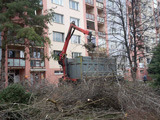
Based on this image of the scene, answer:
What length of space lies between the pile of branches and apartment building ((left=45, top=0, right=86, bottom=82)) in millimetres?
16489

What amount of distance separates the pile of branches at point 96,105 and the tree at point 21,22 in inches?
300

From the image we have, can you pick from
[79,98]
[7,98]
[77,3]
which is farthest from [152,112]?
[77,3]

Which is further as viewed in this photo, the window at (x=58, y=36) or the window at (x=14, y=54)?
the window at (x=58, y=36)

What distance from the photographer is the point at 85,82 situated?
657 cm

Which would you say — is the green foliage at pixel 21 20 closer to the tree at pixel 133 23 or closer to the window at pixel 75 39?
the tree at pixel 133 23

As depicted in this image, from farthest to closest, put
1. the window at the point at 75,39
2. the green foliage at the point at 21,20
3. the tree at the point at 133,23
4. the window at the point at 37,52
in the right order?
the window at the point at 75,39, the window at the point at 37,52, the tree at the point at 133,23, the green foliage at the point at 21,20

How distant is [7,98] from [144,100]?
171 inches

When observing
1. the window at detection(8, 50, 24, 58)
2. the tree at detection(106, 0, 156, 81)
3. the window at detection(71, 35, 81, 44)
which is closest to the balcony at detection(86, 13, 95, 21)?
the window at detection(71, 35, 81, 44)

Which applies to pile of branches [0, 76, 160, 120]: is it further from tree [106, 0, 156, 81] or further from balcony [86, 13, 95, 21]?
balcony [86, 13, 95, 21]

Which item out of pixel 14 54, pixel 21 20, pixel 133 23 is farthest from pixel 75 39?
pixel 133 23

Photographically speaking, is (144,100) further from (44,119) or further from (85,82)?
(44,119)

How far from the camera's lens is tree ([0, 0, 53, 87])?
13.0 meters

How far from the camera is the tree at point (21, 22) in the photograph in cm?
1300

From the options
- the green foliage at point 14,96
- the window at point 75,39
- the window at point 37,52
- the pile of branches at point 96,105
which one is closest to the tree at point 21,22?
the window at point 37,52
